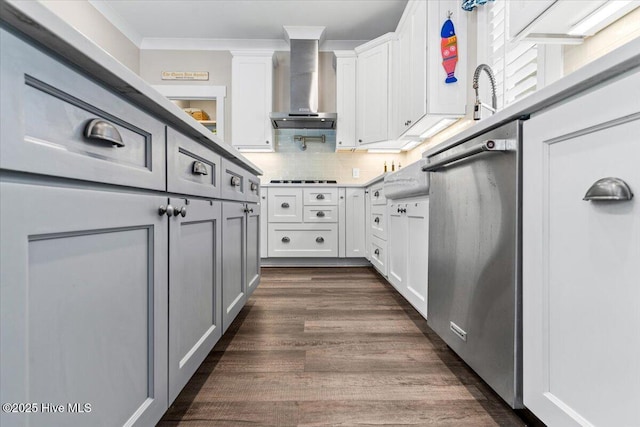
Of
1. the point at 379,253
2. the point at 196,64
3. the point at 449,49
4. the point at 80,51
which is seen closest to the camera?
the point at 80,51

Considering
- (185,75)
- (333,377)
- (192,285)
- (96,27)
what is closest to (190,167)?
(192,285)

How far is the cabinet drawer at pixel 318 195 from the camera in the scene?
3500 millimetres

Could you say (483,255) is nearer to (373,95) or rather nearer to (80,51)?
(80,51)

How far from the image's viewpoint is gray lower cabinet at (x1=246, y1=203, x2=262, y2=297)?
191 cm

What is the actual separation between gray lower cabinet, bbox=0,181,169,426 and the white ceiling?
10.9 feet

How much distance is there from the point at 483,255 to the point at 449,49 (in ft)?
6.30

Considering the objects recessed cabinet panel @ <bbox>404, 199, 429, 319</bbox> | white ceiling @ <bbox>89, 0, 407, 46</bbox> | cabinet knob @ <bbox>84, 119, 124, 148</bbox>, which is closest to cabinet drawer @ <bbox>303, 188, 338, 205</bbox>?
recessed cabinet panel @ <bbox>404, 199, 429, 319</bbox>

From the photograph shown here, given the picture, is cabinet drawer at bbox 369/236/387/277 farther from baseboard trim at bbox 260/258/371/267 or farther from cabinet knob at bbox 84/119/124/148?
cabinet knob at bbox 84/119/124/148

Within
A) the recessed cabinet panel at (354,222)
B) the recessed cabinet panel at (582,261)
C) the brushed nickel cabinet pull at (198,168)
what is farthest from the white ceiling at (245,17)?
the recessed cabinet panel at (582,261)

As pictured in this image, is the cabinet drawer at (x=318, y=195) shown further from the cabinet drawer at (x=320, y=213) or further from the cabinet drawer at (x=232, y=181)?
the cabinet drawer at (x=232, y=181)

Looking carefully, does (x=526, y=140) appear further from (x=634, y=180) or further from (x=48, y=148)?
(x=48, y=148)

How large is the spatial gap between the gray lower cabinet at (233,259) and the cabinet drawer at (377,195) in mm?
1273

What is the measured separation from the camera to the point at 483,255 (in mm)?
1034

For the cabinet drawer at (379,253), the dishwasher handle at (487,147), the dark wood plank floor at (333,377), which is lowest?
the dark wood plank floor at (333,377)
